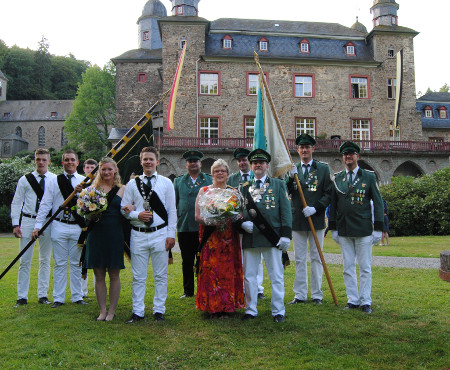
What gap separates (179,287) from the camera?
816 centimetres

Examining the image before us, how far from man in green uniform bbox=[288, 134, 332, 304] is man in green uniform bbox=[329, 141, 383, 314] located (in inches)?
8.4

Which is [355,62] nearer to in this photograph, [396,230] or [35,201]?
[396,230]

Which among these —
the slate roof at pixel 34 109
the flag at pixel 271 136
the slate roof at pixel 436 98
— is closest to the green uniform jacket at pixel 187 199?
the flag at pixel 271 136

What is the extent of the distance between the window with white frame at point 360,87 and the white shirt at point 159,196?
35.3 meters

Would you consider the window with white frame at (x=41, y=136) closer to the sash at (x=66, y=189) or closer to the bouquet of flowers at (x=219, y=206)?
the sash at (x=66, y=189)

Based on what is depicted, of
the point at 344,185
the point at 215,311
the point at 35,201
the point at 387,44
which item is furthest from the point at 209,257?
the point at 387,44

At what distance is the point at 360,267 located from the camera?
246 inches

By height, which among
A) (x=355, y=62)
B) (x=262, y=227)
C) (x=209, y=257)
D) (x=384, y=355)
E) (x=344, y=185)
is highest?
(x=355, y=62)

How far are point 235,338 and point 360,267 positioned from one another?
2302 mm

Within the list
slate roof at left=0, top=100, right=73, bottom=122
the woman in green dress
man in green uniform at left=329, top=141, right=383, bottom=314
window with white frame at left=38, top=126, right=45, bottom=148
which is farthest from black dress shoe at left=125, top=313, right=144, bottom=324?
window with white frame at left=38, top=126, right=45, bottom=148

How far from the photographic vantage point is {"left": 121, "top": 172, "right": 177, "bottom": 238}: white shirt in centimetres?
570

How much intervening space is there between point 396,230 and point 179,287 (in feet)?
52.4

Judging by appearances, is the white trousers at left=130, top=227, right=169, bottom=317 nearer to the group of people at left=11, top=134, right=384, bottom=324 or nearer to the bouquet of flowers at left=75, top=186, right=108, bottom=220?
the group of people at left=11, top=134, right=384, bottom=324

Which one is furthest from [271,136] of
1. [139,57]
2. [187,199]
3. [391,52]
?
[139,57]
